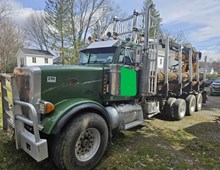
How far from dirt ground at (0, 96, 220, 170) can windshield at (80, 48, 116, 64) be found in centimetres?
203

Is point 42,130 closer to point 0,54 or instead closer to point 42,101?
point 42,101

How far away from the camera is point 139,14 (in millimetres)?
5781

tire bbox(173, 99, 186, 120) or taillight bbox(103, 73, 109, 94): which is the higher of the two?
taillight bbox(103, 73, 109, 94)

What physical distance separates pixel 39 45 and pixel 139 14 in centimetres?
3370

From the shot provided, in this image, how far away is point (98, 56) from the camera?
16.4 feet

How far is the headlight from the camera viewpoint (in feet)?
10.1

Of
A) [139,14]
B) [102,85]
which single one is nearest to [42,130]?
[102,85]

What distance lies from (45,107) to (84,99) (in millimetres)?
751

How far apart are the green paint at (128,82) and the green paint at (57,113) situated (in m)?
1.44

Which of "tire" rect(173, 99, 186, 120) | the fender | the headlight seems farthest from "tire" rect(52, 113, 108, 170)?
"tire" rect(173, 99, 186, 120)

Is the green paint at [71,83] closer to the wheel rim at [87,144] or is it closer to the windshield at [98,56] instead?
the windshield at [98,56]

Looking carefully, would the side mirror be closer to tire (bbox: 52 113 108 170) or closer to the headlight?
tire (bbox: 52 113 108 170)

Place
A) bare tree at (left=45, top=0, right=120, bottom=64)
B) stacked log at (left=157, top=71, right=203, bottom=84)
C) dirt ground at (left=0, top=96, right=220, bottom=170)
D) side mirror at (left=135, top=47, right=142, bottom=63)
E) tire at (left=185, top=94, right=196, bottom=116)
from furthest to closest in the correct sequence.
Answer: bare tree at (left=45, top=0, right=120, bottom=64)
tire at (left=185, top=94, right=196, bottom=116)
stacked log at (left=157, top=71, right=203, bottom=84)
side mirror at (left=135, top=47, right=142, bottom=63)
dirt ground at (left=0, top=96, right=220, bottom=170)

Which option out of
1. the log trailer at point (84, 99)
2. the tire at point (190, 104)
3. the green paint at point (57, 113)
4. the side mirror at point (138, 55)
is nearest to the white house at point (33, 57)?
the tire at point (190, 104)
